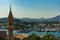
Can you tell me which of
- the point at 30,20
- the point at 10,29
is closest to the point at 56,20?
the point at 30,20

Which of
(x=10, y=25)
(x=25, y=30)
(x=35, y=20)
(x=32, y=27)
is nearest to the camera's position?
(x=10, y=25)

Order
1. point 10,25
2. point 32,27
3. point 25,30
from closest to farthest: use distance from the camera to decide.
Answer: point 10,25
point 25,30
point 32,27

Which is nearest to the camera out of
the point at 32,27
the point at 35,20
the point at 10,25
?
the point at 10,25

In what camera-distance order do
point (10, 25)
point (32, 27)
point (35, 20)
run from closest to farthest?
point (10, 25)
point (32, 27)
point (35, 20)

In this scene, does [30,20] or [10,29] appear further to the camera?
[30,20]

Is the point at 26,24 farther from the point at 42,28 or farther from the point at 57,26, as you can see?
the point at 57,26

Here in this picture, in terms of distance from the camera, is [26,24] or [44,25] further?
[44,25]

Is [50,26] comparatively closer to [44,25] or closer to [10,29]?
[44,25]

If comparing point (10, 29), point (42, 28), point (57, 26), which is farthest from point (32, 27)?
point (10, 29)
